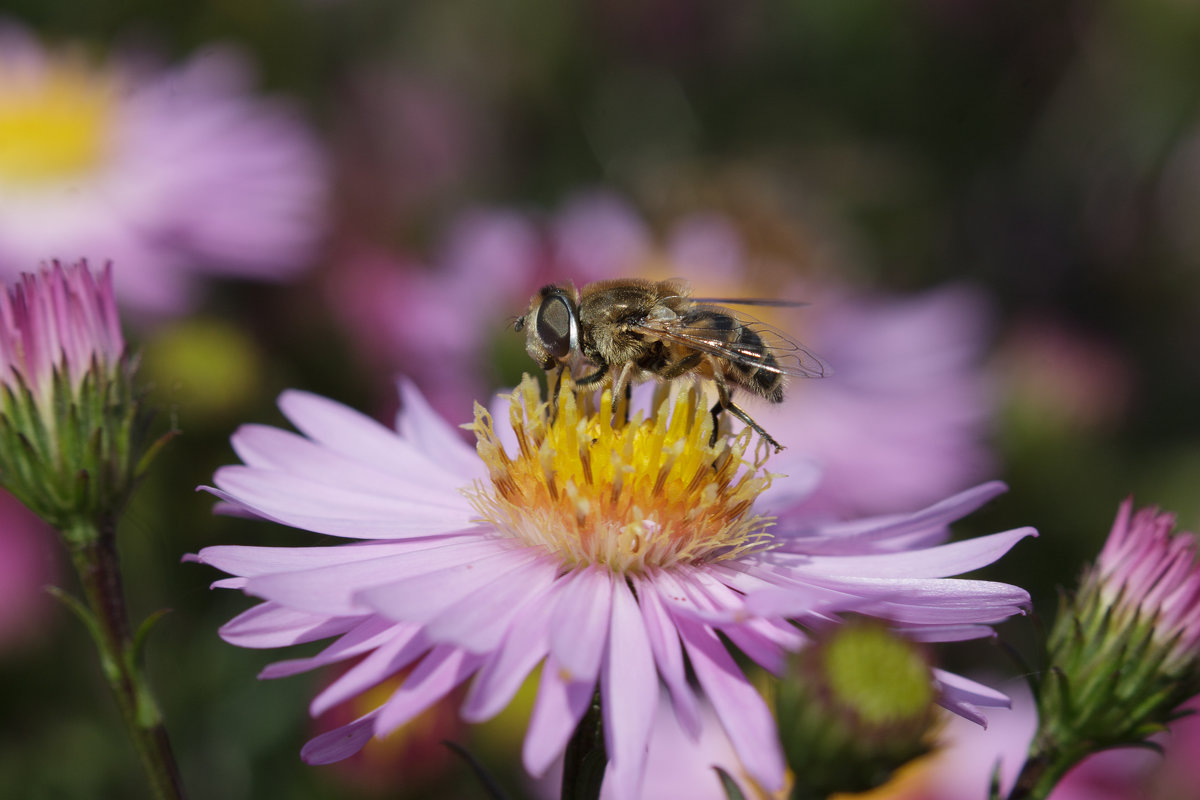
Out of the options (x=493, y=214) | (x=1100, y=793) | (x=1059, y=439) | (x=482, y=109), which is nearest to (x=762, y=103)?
(x=482, y=109)

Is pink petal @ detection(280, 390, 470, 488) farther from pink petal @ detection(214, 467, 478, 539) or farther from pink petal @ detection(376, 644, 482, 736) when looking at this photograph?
pink petal @ detection(376, 644, 482, 736)

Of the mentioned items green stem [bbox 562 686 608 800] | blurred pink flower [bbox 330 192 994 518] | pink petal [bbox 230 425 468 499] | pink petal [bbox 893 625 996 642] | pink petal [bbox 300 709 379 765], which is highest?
blurred pink flower [bbox 330 192 994 518]

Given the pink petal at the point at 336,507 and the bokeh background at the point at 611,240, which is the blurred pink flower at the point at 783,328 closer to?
the bokeh background at the point at 611,240

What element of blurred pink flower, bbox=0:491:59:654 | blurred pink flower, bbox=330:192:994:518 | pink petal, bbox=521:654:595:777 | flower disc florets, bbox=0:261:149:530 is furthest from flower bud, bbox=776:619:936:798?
blurred pink flower, bbox=0:491:59:654

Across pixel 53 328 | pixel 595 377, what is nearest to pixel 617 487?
pixel 595 377

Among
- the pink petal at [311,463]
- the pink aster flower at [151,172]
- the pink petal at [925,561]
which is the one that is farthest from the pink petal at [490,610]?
the pink aster flower at [151,172]

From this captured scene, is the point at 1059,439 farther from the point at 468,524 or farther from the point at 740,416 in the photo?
the point at 468,524
